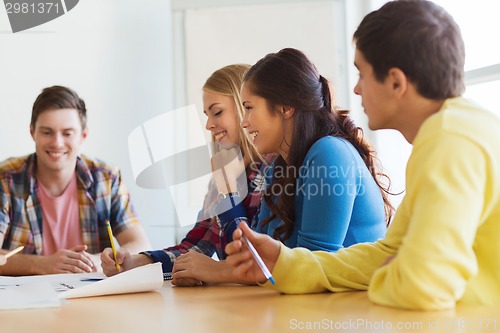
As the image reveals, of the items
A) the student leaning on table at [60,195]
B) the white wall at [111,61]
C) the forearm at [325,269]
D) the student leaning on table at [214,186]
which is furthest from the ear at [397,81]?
the white wall at [111,61]

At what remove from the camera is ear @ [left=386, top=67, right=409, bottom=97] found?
3.31 feet

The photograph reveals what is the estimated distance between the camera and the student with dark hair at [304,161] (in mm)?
1421

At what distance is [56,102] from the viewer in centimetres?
273

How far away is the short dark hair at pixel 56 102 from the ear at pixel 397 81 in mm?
1946

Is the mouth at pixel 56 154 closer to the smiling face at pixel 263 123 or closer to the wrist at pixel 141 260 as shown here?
the wrist at pixel 141 260

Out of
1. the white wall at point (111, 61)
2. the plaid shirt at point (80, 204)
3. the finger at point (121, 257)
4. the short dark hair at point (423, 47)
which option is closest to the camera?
the short dark hair at point (423, 47)

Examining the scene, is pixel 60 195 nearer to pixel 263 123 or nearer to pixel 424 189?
pixel 263 123

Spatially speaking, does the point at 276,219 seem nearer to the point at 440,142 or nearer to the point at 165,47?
the point at 440,142

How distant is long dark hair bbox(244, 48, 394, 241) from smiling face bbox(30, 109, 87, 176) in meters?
1.22

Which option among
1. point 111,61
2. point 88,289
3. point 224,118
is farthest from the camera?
point 111,61

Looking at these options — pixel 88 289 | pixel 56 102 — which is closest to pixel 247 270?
pixel 88 289

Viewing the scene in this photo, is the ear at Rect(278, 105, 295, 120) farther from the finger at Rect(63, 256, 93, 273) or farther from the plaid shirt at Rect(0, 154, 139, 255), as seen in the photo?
the plaid shirt at Rect(0, 154, 139, 255)

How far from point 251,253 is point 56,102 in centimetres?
181

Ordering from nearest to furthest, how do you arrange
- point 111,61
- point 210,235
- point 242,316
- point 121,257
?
point 242,316
point 121,257
point 210,235
point 111,61
